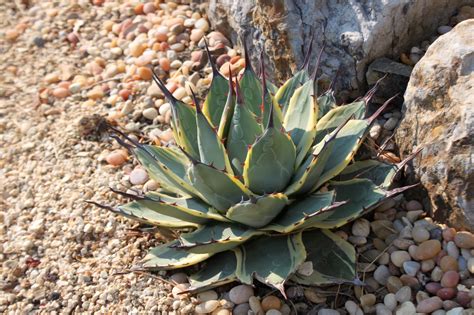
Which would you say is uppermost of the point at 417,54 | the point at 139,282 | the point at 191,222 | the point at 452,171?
the point at 417,54

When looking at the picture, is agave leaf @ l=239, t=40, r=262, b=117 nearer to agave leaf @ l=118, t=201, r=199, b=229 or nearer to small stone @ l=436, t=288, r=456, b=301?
agave leaf @ l=118, t=201, r=199, b=229

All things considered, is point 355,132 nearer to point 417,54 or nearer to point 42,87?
point 417,54

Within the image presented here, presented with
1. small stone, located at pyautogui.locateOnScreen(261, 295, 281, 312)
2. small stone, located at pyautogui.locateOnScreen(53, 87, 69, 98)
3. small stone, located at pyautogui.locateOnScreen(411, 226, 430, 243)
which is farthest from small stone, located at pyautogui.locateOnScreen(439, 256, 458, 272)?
small stone, located at pyautogui.locateOnScreen(53, 87, 69, 98)

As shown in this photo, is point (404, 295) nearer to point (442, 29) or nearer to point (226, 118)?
point (226, 118)

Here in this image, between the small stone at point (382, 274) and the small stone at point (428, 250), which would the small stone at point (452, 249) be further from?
the small stone at point (382, 274)

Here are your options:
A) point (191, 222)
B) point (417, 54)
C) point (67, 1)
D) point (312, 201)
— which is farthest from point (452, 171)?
point (67, 1)

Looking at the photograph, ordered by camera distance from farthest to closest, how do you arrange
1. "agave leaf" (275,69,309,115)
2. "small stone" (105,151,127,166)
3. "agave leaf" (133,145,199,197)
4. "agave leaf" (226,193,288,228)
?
"small stone" (105,151,127,166) → "agave leaf" (275,69,309,115) → "agave leaf" (133,145,199,197) → "agave leaf" (226,193,288,228)
